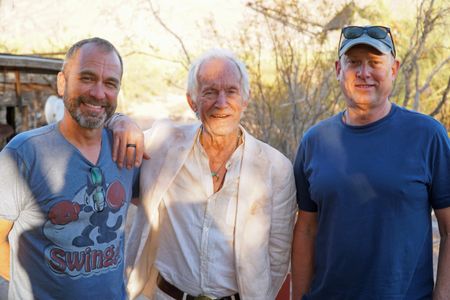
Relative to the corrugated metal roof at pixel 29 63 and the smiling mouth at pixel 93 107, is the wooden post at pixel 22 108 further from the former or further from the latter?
the smiling mouth at pixel 93 107

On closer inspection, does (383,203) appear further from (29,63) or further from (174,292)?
(29,63)

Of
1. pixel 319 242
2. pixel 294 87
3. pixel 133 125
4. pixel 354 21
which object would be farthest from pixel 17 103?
pixel 319 242

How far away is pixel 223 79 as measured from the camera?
2459 mm

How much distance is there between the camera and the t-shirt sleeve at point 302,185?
251 cm

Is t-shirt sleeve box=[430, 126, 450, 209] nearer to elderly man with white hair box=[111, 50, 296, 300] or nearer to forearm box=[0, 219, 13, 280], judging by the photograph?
elderly man with white hair box=[111, 50, 296, 300]

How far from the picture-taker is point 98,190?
213 cm

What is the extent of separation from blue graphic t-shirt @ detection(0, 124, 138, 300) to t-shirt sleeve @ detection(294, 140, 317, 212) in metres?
0.94

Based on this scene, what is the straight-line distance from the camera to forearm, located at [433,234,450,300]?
7.23ft

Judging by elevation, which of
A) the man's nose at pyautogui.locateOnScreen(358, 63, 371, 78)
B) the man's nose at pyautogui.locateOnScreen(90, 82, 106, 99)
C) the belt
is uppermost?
the man's nose at pyautogui.locateOnScreen(358, 63, 371, 78)

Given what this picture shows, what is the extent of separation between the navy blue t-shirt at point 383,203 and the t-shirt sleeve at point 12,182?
121cm

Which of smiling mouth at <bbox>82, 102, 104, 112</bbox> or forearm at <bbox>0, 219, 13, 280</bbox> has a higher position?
smiling mouth at <bbox>82, 102, 104, 112</bbox>

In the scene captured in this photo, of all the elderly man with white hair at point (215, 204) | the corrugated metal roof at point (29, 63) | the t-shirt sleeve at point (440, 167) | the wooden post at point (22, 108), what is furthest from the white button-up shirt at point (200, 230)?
the wooden post at point (22, 108)

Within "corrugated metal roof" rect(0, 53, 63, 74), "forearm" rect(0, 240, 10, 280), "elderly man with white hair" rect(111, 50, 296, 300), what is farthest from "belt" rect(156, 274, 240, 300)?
"corrugated metal roof" rect(0, 53, 63, 74)

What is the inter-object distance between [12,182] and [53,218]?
0.20m
